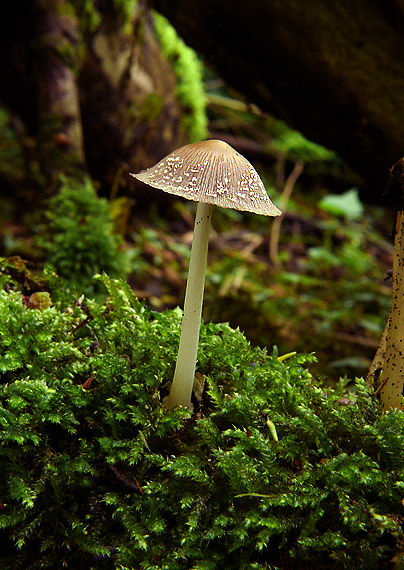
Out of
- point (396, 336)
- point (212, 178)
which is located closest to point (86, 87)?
point (212, 178)

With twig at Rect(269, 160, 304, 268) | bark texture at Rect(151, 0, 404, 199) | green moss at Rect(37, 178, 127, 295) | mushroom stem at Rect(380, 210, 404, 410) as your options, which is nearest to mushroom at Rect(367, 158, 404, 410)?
mushroom stem at Rect(380, 210, 404, 410)

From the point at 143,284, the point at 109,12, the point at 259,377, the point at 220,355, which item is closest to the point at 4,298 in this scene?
the point at 220,355

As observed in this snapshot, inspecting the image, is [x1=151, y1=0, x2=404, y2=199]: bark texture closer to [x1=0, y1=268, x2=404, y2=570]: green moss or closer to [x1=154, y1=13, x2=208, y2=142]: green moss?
[x1=0, y1=268, x2=404, y2=570]: green moss

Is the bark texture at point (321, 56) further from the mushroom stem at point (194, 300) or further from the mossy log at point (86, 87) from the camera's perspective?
the mushroom stem at point (194, 300)

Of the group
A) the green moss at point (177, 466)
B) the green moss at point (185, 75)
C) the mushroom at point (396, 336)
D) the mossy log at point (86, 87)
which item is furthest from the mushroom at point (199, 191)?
the green moss at point (185, 75)

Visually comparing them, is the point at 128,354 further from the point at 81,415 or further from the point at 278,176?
the point at 278,176

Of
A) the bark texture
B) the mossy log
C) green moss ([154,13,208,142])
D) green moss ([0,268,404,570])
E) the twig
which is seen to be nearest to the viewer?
green moss ([0,268,404,570])
